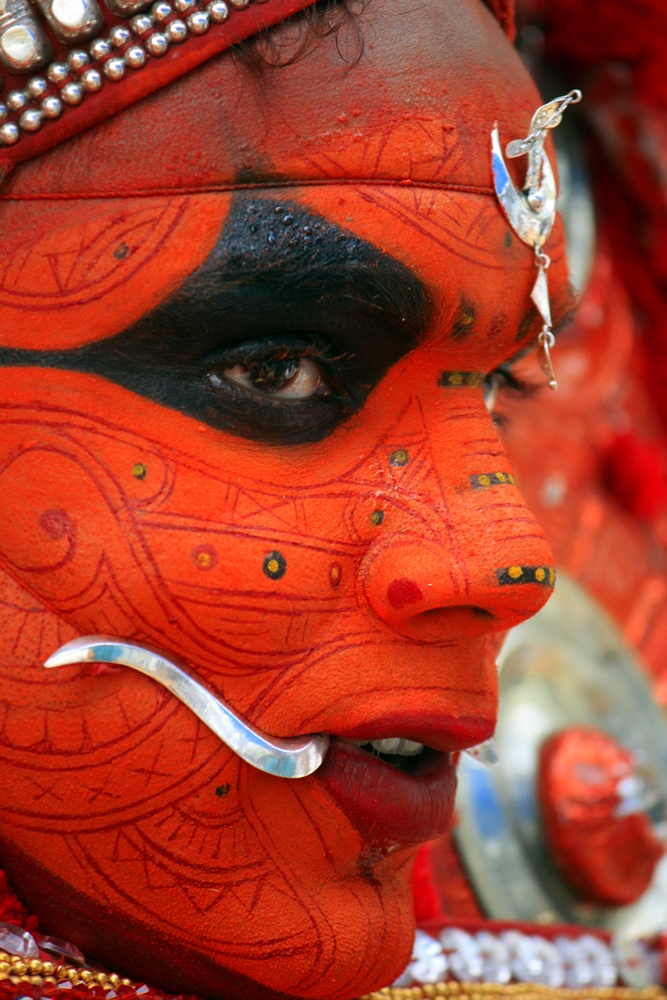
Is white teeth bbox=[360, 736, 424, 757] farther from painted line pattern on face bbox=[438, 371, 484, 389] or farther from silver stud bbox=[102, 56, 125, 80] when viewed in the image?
silver stud bbox=[102, 56, 125, 80]

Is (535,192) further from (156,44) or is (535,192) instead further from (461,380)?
(156,44)

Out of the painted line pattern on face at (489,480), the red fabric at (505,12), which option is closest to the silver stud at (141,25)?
the red fabric at (505,12)

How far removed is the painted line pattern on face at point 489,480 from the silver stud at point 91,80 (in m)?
0.60

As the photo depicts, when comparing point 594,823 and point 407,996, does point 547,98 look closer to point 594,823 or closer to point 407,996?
point 594,823

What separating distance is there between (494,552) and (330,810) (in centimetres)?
35

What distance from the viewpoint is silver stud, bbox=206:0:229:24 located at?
1.30 meters

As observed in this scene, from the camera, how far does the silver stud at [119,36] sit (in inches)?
50.7

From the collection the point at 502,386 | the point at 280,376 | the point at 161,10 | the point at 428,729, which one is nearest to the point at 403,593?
the point at 428,729

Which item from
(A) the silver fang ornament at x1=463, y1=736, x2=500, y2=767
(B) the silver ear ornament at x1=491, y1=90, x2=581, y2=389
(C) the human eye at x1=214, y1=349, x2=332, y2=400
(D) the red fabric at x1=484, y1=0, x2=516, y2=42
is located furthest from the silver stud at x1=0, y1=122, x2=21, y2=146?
(A) the silver fang ornament at x1=463, y1=736, x2=500, y2=767

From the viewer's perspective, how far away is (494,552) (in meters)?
1.33

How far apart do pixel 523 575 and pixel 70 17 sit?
0.78 meters

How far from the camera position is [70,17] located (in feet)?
4.17

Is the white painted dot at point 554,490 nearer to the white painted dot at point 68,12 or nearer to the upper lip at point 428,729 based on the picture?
the upper lip at point 428,729

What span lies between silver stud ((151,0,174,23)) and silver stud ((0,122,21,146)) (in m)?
0.19
